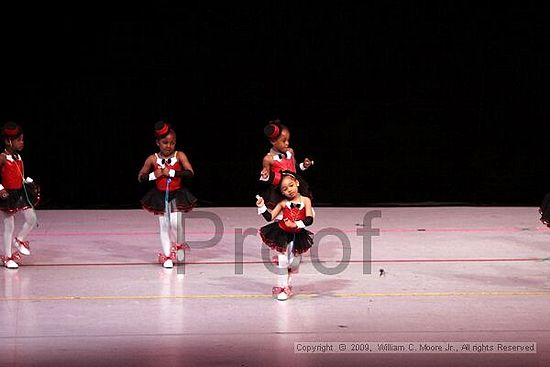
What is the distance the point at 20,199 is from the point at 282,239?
215cm

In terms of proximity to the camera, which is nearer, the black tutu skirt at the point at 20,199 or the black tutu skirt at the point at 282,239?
the black tutu skirt at the point at 282,239

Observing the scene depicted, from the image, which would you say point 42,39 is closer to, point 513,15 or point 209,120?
point 209,120

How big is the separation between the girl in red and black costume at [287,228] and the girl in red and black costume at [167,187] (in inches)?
44.5

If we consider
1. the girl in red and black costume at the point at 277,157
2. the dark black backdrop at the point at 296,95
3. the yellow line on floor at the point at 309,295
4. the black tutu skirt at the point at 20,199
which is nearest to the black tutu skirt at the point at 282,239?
the yellow line on floor at the point at 309,295

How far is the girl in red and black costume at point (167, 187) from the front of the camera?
7.00 meters

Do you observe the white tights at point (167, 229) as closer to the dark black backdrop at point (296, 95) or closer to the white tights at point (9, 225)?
the white tights at point (9, 225)

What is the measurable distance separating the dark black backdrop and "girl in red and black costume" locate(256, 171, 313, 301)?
12.9 feet

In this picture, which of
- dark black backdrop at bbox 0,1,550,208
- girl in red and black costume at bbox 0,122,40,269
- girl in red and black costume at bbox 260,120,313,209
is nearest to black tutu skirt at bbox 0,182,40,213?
girl in red and black costume at bbox 0,122,40,269

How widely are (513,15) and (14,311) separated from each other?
244 inches

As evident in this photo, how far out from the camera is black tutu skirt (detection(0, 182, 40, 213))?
22.8 feet

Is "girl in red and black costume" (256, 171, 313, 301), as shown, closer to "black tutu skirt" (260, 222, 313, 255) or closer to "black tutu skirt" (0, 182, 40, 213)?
"black tutu skirt" (260, 222, 313, 255)

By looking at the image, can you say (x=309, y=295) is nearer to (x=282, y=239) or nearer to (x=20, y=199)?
(x=282, y=239)

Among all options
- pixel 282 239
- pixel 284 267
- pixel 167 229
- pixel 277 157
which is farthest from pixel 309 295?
pixel 167 229

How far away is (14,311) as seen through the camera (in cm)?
577
